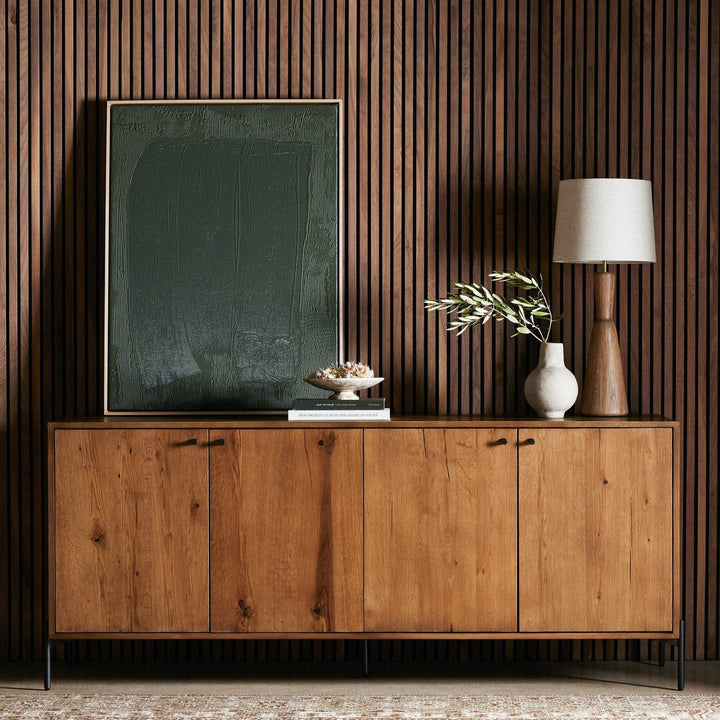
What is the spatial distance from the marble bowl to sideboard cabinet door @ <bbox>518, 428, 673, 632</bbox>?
1.98 ft

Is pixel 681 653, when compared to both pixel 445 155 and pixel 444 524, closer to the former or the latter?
pixel 444 524

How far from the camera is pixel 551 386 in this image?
3227 mm

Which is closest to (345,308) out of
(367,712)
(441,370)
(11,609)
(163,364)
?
(441,370)

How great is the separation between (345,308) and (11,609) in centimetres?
179

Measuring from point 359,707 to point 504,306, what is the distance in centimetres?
151

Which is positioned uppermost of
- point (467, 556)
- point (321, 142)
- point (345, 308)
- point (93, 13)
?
point (93, 13)

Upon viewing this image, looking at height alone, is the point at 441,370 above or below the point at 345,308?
below

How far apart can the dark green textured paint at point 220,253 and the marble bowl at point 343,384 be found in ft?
0.75

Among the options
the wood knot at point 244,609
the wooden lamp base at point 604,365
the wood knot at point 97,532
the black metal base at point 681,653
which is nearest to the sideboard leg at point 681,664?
the black metal base at point 681,653

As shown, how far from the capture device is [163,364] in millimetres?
3523

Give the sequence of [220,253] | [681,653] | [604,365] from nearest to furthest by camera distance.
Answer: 1. [681,653]
2. [604,365]
3. [220,253]

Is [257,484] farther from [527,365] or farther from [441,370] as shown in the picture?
[527,365]

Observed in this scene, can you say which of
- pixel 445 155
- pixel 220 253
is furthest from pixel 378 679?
pixel 445 155

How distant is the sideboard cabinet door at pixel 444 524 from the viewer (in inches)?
124
